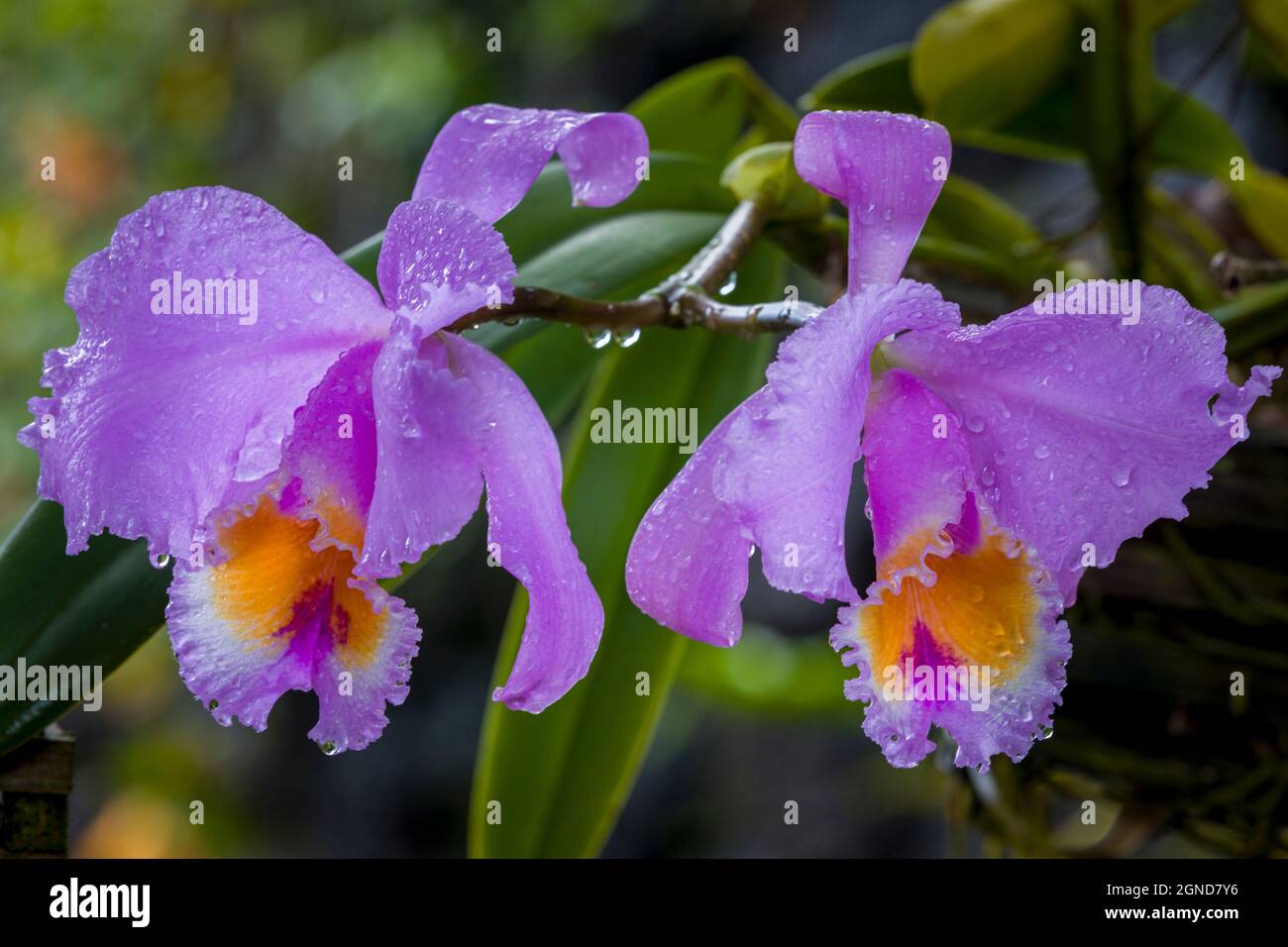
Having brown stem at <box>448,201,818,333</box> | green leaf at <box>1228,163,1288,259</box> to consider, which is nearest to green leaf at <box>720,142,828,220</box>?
brown stem at <box>448,201,818,333</box>

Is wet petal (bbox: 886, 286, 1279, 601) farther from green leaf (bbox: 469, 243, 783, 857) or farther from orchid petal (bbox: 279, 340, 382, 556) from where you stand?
green leaf (bbox: 469, 243, 783, 857)

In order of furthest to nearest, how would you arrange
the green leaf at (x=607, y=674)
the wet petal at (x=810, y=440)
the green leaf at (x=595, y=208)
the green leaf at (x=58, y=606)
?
1. the green leaf at (x=607, y=674)
2. the green leaf at (x=595, y=208)
3. the green leaf at (x=58, y=606)
4. the wet petal at (x=810, y=440)

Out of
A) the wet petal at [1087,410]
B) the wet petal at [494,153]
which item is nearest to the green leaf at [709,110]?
the wet petal at [494,153]

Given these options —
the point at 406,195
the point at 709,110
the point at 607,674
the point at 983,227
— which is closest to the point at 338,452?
the point at 607,674

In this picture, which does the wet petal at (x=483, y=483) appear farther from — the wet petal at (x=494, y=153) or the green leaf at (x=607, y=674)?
the green leaf at (x=607, y=674)
